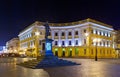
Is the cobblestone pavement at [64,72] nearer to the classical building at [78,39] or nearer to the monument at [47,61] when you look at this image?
the monument at [47,61]

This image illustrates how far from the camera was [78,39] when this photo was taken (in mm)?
80875

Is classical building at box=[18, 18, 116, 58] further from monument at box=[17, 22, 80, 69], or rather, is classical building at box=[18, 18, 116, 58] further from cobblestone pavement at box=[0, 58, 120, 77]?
cobblestone pavement at box=[0, 58, 120, 77]

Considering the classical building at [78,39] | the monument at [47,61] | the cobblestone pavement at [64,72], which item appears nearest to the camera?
the cobblestone pavement at [64,72]

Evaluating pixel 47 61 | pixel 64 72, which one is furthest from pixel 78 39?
pixel 64 72

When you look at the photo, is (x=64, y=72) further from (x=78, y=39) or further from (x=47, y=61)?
(x=78, y=39)

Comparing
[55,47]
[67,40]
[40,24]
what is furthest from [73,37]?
[40,24]

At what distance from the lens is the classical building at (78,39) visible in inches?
3007

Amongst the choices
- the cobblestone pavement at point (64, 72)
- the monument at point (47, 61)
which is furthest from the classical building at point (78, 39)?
the cobblestone pavement at point (64, 72)

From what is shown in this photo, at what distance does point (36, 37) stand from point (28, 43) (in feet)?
46.4

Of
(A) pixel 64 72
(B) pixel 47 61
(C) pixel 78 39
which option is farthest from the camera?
(C) pixel 78 39

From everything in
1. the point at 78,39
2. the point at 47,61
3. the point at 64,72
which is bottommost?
the point at 64,72

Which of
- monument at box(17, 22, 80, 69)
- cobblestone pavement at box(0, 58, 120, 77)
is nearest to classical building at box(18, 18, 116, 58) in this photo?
monument at box(17, 22, 80, 69)

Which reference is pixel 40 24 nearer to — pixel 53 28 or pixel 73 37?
pixel 53 28

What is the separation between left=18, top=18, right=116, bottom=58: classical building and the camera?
76.4m
